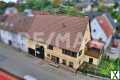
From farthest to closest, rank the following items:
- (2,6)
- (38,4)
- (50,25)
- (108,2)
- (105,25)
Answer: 1. (108,2)
2. (38,4)
3. (2,6)
4. (105,25)
5. (50,25)

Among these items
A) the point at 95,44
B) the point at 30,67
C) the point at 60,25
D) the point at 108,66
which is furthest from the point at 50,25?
the point at 108,66

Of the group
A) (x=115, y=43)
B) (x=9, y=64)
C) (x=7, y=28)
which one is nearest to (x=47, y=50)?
(x=9, y=64)

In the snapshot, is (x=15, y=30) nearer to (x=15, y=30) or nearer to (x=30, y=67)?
(x=15, y=30)

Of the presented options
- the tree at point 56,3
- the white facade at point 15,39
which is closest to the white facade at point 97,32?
the white facade at point 15,39

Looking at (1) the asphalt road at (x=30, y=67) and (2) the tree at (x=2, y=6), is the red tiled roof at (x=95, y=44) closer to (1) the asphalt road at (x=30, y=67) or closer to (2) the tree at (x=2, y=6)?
(1) the asphalt road at (x=30, y=67)

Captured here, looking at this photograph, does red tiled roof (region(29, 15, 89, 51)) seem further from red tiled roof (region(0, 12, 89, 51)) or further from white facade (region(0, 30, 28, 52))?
white facade (region(0, 30, 28, 52))

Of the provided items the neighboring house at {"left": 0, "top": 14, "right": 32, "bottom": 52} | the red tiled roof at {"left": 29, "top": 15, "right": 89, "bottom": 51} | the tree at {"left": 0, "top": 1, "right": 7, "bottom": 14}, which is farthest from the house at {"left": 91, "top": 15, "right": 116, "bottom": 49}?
the tree at {"left": 0, "top": 1, "right": 7, "bottom": 14}
